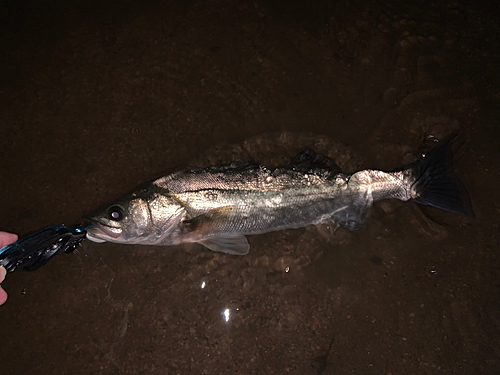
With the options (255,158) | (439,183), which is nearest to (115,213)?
(255,158)

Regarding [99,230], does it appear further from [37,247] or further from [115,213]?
[37,247]

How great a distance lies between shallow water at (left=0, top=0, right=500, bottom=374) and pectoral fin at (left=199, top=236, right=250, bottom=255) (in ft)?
0.61

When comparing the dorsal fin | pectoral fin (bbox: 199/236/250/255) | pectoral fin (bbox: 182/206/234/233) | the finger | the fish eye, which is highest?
the dorsal fin

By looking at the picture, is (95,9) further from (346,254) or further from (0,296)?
(346,254)

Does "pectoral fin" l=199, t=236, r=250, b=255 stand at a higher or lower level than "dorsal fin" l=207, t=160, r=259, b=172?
lower

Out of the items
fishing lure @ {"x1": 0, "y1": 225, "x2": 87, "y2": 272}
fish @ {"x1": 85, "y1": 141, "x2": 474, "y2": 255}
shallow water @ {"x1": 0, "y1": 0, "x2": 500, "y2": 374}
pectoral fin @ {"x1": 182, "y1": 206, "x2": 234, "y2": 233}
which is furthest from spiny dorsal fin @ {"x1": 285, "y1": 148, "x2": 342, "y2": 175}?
fishing lure @ {"x1": 0, "y1": 225, "x2": 87, "y2": 272}

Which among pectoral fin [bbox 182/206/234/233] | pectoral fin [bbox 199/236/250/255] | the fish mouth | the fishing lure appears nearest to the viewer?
the fishing lure

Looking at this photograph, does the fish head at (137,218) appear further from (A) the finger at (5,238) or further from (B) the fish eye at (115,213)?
(A) the finger at (5,238)

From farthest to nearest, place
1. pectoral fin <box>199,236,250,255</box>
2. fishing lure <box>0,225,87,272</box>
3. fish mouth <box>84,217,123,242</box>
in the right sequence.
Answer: pectoral fin <box>199,236,250,255</box> < fish mouth <box>84,217,123,242</box> < fishing lure <box>0,225,87,272</box>

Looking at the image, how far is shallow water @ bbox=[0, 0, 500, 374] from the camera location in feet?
Result: 10.5

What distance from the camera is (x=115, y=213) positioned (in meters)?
2.91

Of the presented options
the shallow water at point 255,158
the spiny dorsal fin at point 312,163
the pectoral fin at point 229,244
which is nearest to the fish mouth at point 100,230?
the shallow water at point 255,158

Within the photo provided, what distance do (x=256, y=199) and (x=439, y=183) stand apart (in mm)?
1688

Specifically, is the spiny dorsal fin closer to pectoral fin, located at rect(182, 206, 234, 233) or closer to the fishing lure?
pectoral fin, located at rect(182, 206, 234, 233)
